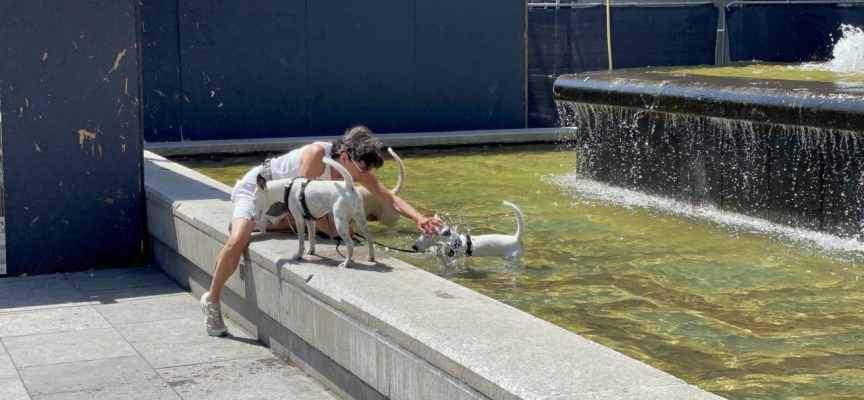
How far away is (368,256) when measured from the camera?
5988 millimetres

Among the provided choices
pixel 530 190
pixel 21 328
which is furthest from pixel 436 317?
pixel 530 190

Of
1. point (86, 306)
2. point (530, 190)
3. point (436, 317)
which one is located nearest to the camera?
point (436, 317)

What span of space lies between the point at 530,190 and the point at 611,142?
0.97m

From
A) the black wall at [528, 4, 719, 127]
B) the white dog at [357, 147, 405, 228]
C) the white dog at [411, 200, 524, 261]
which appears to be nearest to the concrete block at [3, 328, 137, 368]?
the white dog at [411, 200, 524, 261]

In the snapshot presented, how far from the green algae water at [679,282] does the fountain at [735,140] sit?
21cm

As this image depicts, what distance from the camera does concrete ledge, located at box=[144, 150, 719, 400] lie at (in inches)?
152

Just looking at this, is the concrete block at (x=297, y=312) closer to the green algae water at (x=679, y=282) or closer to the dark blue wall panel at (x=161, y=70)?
the green algae water at (x=679, y=282)

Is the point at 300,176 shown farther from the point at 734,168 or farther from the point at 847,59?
the point at 847,59

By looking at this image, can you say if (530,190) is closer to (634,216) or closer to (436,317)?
(634,216)

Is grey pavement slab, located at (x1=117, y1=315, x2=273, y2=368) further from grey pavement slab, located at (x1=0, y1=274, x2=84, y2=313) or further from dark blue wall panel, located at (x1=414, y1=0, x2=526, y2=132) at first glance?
dark blue wall panel, located at (x1=414, y1=0, x2=526, y2=132)

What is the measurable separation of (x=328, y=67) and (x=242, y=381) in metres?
11.1

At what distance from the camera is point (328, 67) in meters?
16.4

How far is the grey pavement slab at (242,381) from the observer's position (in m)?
5.41

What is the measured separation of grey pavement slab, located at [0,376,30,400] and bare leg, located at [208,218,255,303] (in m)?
1.23
